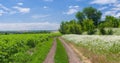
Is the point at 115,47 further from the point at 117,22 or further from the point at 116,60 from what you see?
the point at 117,22

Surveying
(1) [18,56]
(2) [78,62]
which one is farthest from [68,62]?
(1) [18,56]

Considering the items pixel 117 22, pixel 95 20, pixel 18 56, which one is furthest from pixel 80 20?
pixel 18 56

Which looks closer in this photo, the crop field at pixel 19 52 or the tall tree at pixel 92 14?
the crop field at pixel 19 52

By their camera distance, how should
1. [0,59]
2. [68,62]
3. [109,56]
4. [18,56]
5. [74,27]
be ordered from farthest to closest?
[74,27] < [18,56] < [68,62] < [109,56] < [0,59]

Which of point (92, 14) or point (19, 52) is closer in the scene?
point (19, 52)

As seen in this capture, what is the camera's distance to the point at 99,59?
2070cm

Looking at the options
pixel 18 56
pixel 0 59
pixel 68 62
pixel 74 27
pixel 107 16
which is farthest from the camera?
pixel 107 16

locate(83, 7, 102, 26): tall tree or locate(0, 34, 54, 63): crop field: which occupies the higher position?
locate(83, 7, 102, 26): tall tree

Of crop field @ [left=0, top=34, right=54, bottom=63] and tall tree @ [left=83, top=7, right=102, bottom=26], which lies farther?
tall tree @ [left=83, top=7, right=102, bottom=26]

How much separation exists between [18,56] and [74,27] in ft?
428

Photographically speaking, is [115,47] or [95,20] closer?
[115,47]

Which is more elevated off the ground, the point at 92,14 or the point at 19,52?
the point at 92,14

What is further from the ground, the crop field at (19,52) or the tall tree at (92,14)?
the tall tree at (92,14)

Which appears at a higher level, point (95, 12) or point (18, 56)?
point (95, 12)
